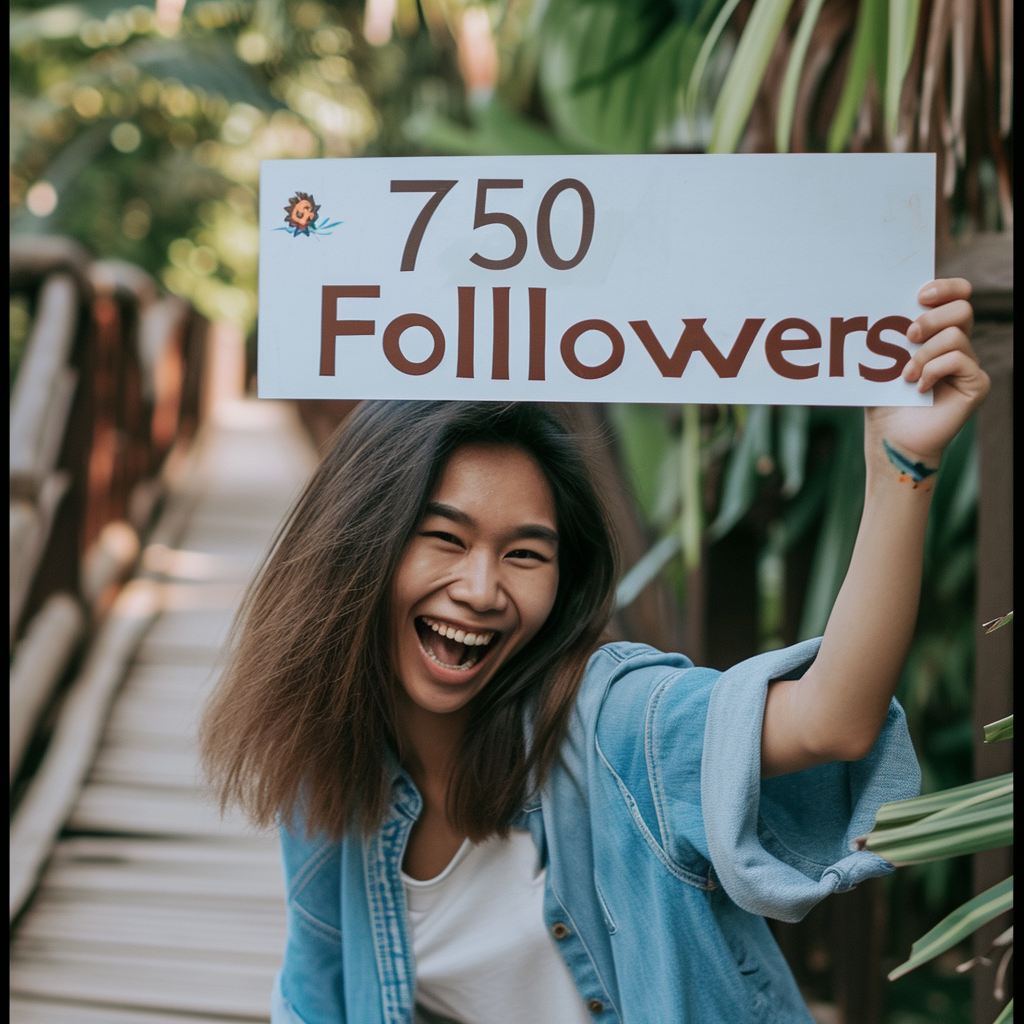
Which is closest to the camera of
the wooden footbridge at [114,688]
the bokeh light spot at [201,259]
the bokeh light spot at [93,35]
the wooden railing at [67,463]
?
the wooden footbridge at [114,688]

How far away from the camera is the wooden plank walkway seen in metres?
1.60

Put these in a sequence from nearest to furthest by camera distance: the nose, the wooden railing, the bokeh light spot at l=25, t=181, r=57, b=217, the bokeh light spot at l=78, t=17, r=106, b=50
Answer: the nose → the wooden railing → the bokeh light spot at l=78, t=17, r=106, b=50 → the bokeh light spot at l=25, t=181, r=57, b=217

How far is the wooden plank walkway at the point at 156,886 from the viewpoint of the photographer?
160 cm

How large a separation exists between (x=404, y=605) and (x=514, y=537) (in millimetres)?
110

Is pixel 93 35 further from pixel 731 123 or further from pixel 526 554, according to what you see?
pixel 526 554

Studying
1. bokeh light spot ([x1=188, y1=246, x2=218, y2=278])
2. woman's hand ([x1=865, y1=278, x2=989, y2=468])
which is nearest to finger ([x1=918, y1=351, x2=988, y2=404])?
woman's hand ([x1=865, y1=278, x2=989, y2=468])

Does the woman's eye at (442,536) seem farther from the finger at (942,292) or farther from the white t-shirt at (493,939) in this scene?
the finger at (942,292)

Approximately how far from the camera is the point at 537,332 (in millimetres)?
760

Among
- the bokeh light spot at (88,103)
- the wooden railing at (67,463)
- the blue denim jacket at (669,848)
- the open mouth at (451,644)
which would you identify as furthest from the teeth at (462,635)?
the bokeh light spot at (88,103)

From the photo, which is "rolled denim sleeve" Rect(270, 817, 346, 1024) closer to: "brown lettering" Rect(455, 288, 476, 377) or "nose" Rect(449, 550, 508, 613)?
"nose" Rect(449, 550, 508, 613)

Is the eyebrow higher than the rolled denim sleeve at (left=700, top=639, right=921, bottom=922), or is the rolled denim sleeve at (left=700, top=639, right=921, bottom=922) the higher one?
the eyebrow

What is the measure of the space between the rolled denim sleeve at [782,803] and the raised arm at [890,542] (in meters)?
0.04

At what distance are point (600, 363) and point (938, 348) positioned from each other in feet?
0.79

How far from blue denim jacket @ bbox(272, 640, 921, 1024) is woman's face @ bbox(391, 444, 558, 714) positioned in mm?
95
